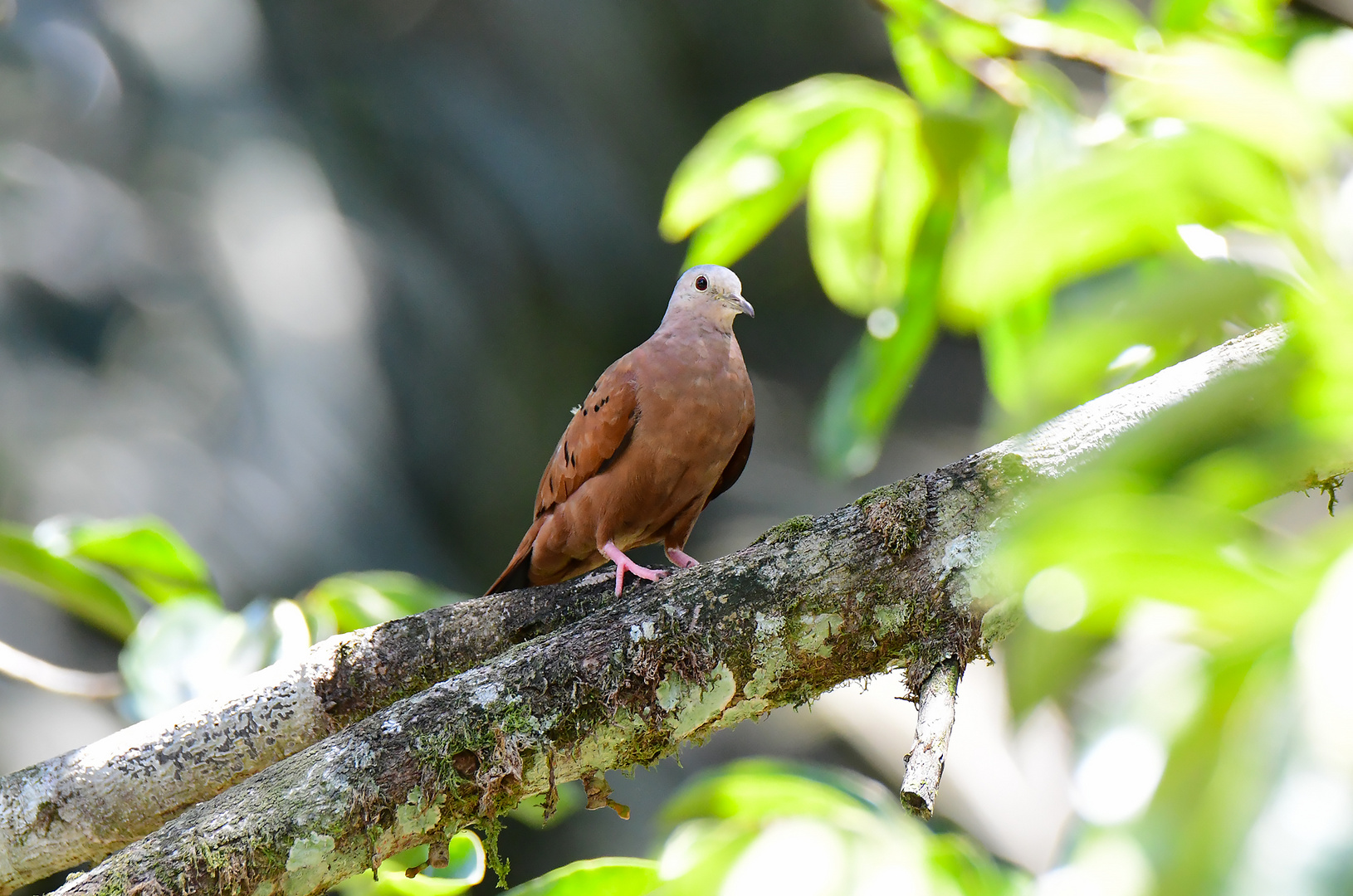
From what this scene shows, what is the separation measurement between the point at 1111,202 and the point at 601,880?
3.25 ft

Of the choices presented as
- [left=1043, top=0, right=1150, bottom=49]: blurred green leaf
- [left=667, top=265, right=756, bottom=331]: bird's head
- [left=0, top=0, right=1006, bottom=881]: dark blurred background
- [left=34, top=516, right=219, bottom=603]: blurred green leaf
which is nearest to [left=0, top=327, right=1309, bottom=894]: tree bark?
[left=1043, top=0, right=1150, bottom=49]: blurred green leaf

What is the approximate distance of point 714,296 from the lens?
119 inches

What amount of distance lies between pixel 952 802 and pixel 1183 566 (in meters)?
6.18

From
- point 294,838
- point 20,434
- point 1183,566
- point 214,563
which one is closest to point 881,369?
point 294,838

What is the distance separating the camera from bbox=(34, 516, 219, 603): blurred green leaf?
8.05 ft

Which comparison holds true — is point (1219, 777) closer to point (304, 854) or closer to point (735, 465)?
point (304, 854)

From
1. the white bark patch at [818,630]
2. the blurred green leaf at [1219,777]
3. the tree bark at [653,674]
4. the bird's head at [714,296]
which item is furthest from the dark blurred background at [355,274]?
the blurred green leaf at [1219,777]

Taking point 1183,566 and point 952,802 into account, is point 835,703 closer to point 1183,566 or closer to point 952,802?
point 952,802

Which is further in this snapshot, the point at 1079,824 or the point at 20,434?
the point at 20,434

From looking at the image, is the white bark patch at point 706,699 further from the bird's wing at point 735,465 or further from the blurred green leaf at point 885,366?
the bird's wing at point 735,465

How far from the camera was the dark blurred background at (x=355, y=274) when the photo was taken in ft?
20.7

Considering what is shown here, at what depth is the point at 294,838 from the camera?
1673mm

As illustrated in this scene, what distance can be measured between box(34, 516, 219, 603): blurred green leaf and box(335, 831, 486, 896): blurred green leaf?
100 cm

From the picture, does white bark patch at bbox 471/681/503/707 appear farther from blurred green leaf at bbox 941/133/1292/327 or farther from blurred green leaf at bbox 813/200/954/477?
blurred green leaf at bbox 941/133/1292/327
